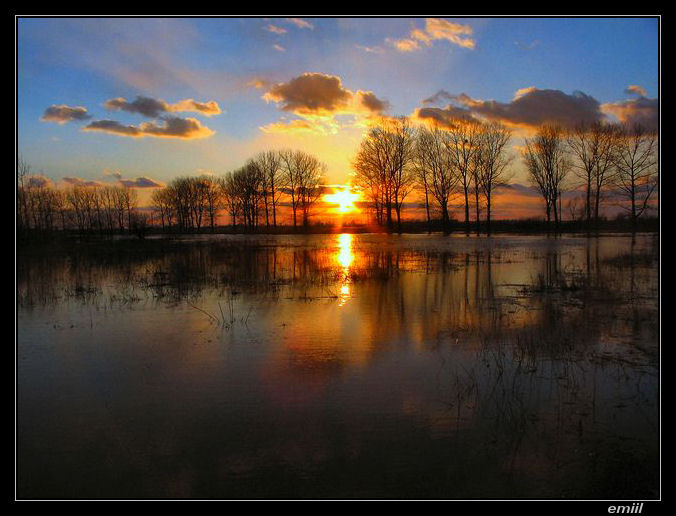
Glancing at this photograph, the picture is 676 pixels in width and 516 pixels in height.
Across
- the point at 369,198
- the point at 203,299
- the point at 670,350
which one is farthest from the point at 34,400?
the point at 369,198

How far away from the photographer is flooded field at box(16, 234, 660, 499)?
4332mm

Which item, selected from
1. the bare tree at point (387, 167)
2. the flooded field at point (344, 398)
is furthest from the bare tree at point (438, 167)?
the flooded field at point (344, 398)

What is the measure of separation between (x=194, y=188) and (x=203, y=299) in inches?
3270

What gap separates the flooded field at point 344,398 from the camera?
14.2ft

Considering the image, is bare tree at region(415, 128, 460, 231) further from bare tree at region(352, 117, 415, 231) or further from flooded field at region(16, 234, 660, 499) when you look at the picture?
flooded field at region(16, 234, 660, 499)

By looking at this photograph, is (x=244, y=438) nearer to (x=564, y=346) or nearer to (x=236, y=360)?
(x=236, y=360)

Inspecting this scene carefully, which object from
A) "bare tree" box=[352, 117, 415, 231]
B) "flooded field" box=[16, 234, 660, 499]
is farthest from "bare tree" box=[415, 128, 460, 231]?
"flooded field" box=[16, 234, 660, 499]

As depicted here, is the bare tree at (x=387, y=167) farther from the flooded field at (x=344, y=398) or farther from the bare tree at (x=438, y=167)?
the flooded field at (x=344, y=398)

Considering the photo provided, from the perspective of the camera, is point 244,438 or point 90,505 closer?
point 90,505

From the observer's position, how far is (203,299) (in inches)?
515

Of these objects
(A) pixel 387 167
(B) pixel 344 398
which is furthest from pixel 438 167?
(B) pixel 344 398

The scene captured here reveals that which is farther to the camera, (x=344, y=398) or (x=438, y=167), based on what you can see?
(x=438, y=167)

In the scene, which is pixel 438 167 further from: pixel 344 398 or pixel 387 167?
pixel 344 398

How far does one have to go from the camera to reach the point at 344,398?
19.5 feet
